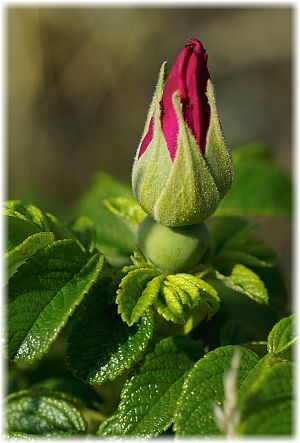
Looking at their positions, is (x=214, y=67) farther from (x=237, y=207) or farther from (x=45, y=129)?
(x=237, y=207)

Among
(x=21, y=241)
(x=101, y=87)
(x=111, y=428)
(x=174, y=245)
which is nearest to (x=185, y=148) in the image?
(x=174, y=245)

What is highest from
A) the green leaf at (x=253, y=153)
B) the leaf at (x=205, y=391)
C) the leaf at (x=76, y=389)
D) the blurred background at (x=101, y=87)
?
the blurred background at (x=101, y=87)

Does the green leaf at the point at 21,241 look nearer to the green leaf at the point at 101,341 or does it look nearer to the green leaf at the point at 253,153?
the green leaf at the point at 101,341

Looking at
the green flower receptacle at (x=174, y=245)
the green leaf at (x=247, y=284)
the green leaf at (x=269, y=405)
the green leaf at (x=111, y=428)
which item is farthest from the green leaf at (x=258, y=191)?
the green leaf at (x=269, y=405)

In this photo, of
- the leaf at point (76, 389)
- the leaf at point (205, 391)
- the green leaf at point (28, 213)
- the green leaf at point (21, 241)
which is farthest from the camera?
the leaf at point (76, 389)

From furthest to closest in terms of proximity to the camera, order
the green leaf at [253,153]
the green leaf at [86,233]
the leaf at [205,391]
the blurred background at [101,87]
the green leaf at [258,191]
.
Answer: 1. the blurred background at [101,87]
2. the green leaf at [253,153]
3. the green leaf at [258,191]
4. the green leaf at [86,233]
5. the leaf at [205,391]

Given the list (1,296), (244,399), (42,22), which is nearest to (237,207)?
(1,296)

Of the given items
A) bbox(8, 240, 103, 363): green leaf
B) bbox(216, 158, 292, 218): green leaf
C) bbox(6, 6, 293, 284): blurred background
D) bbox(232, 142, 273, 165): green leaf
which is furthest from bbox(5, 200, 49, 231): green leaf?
bbox(6, 6, 293, 284): blurred background

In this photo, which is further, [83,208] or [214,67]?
[214,67]

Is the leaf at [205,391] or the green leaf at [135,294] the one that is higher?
the green leaf at [135,294]
